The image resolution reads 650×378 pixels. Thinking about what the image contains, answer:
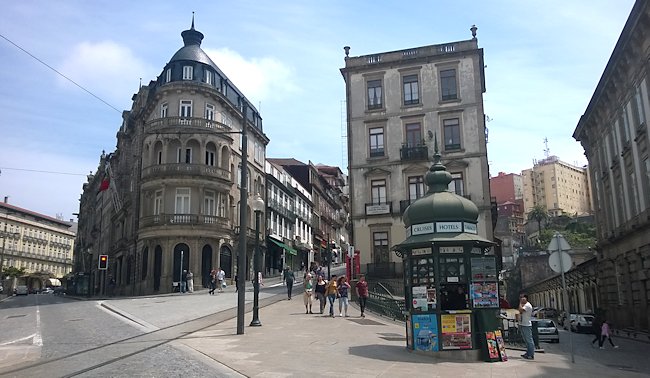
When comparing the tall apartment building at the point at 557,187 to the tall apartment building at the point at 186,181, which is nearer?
the tall apartment building at the point at 186,181

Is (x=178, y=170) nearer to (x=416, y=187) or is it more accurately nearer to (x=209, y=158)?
(x=209, y=158)

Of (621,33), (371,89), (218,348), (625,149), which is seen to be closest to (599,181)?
(625,149)

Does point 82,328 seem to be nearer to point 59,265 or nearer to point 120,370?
point 120,370

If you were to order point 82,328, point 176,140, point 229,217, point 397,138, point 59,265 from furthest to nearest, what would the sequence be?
point 59,265 < point 229,217 < point 176,140 < point 397,138 < point 82,328

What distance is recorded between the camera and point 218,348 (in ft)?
43.2

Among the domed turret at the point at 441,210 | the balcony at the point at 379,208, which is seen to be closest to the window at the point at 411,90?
the balcony at the point at 379,208

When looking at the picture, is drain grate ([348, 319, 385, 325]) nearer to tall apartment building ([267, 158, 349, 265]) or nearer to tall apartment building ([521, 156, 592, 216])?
tall apartment building ([267, 158, 349, 265])

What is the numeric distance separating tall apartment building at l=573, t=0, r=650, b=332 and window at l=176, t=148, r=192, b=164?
27875 millimetres

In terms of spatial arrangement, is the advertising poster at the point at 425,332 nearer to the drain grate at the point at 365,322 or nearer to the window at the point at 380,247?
the drain grate at the point at 365,322

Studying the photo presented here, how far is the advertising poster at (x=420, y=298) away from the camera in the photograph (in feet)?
41.7

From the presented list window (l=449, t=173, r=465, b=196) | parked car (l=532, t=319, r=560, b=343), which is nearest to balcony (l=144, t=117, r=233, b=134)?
window (l=449, t=173, r=465, b=196)

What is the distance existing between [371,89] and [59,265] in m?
102

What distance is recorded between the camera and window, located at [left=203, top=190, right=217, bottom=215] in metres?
43.3

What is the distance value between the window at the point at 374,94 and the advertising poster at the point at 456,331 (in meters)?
28.3
